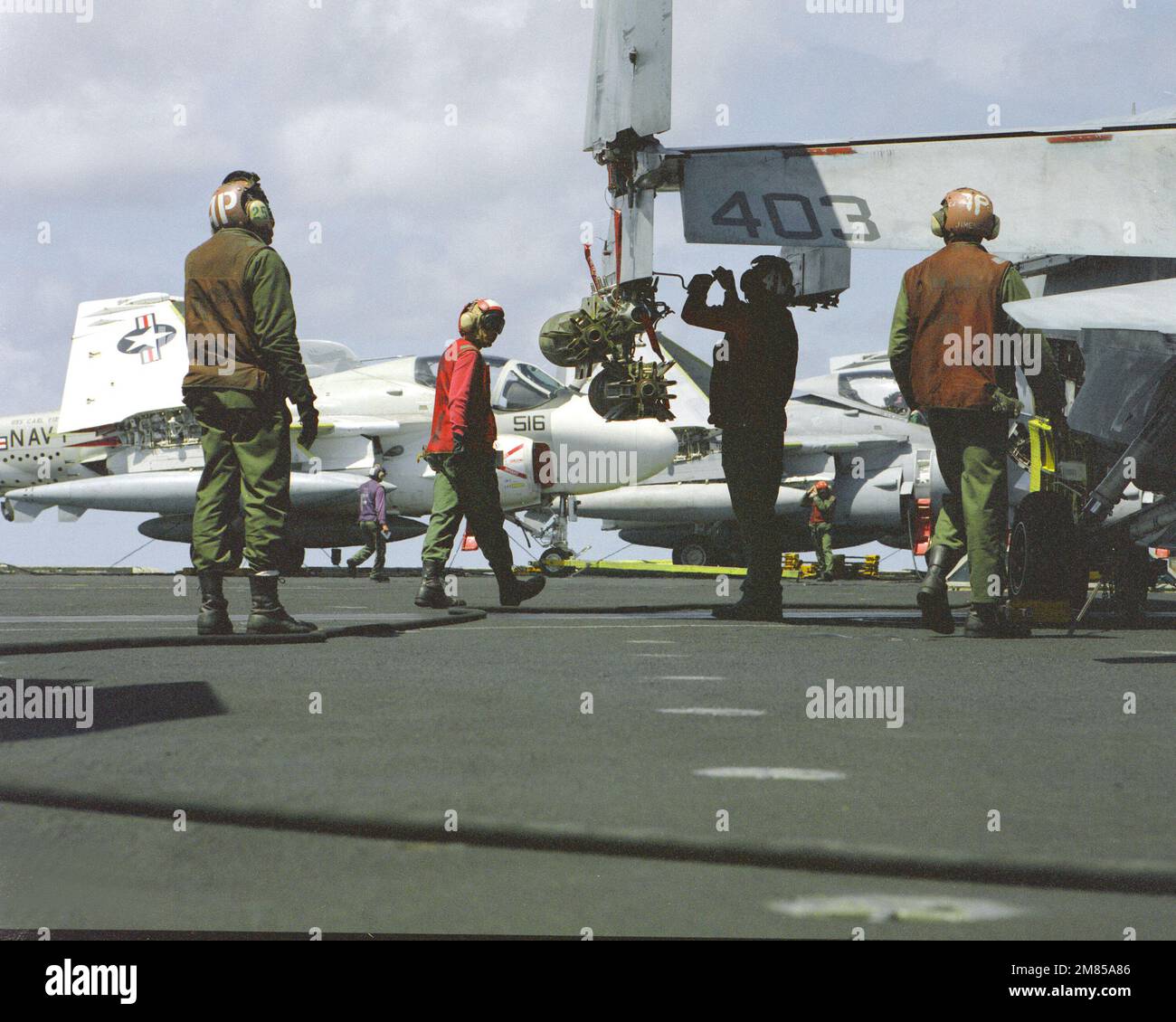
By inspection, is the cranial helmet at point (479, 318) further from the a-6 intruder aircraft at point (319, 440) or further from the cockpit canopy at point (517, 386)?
the cockpit canopy at point (517, 386)

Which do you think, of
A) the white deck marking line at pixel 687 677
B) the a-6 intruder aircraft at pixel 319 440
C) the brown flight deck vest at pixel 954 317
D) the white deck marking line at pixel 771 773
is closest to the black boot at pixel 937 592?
the brown flight deck vest at pixel 954 317

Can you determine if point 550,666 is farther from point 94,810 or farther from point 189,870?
point 189,870

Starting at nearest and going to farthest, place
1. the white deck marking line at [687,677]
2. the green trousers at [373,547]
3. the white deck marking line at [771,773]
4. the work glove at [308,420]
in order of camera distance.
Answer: the white deck marking line at [771,773], the white deck marking line at [687,677], the work glove at [308,420], the green trousers at [373,547]

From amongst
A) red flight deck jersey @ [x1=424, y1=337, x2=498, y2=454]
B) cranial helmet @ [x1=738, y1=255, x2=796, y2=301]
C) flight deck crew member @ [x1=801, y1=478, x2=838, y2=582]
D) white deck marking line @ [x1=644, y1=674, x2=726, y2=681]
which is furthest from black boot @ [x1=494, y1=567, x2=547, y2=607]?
flight deck crew member @ [x1=801, y1=478, x2=838, y2=582]

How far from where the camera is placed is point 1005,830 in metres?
2.14

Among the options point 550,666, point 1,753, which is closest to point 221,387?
point 550,666

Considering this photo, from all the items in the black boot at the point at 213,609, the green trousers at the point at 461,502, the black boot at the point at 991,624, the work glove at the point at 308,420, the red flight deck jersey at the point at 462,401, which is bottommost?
the black boot at the point at 991,624

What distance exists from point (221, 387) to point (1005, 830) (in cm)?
436

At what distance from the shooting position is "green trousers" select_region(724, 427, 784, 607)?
7.66 meters

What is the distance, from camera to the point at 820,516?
2230cm

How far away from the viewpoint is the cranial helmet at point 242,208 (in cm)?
597

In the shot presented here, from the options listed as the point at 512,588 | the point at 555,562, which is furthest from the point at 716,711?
the point at 555,562

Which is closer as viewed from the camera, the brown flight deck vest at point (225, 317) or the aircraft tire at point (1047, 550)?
the brown flight deck vest at point (225, 317)

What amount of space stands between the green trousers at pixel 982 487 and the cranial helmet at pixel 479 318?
9.70ft
